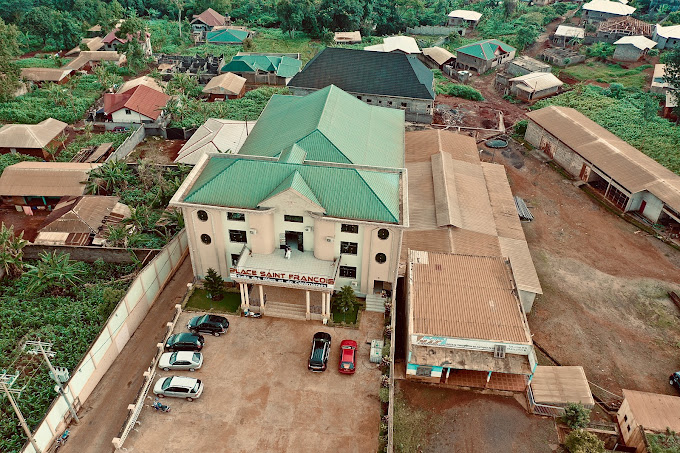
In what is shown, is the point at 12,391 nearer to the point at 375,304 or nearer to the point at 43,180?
the point at 375,304

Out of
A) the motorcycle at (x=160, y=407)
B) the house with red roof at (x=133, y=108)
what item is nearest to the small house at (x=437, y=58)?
the house with red roof at (x=133, y=108)

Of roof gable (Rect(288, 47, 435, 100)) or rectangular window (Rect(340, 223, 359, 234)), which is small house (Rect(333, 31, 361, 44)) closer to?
roof gable (Rect(288, 47, 435, 100))

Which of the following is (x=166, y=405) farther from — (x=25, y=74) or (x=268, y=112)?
(x=25, y=74)

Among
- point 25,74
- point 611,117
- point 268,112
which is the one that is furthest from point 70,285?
point 611,117

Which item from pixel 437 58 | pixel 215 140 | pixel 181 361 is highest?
pixel 215 140

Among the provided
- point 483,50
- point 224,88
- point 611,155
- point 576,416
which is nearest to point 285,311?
point 576,416
